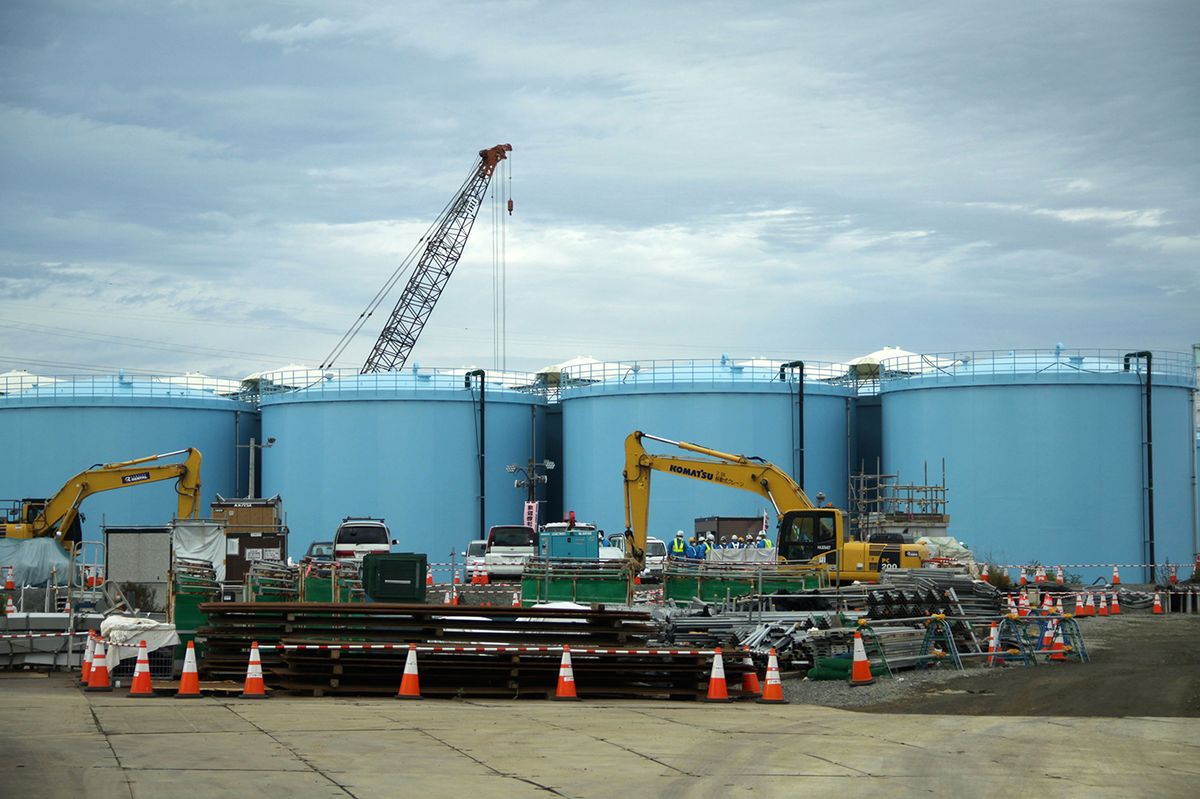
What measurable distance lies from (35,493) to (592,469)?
82.2ft

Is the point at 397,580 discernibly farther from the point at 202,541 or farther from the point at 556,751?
the point at 556,751

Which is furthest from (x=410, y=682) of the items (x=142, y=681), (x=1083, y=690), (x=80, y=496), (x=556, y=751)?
(x=80, y=496)

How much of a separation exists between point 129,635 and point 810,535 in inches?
650

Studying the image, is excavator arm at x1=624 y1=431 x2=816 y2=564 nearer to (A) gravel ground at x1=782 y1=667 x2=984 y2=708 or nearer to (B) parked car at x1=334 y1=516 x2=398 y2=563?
(B) parked car at x1=334 y1=516 x2=398 y2=563

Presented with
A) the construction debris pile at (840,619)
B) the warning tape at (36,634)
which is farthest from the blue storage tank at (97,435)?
the construction debris pile at (840,619)

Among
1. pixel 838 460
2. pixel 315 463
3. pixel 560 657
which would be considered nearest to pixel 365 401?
pixel 315 463

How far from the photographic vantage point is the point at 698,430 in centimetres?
5903

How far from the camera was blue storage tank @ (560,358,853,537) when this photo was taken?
189ft

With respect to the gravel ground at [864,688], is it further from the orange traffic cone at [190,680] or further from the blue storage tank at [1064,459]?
the blue storage tank at [1064,459]

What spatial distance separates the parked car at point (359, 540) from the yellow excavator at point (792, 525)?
8.72 metres

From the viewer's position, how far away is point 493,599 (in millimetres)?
34312

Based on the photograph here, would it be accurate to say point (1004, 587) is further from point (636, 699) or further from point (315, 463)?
point (315, 463)

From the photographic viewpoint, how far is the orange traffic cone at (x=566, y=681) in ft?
64.3

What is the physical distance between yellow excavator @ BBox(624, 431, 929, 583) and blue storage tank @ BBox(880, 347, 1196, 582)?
20823 mm
